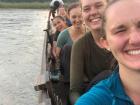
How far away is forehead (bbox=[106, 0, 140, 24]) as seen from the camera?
1338 millimetres

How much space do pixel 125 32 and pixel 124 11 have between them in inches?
2.4

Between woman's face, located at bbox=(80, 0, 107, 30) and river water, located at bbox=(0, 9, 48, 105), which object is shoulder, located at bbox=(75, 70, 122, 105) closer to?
woman's face, located at bbox=(80, 0, 107, 30)

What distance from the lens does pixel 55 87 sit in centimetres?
343

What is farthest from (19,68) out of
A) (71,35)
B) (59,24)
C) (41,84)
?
(41,84)

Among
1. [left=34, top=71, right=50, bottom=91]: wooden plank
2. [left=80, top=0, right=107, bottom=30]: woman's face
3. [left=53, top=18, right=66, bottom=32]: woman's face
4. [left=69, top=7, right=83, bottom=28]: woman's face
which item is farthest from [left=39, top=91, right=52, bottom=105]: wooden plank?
[left=53, top=18, right=66, bottom=32]: woman's face

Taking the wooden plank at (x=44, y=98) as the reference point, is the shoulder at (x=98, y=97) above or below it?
above

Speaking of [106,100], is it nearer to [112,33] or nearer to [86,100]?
[86,100]

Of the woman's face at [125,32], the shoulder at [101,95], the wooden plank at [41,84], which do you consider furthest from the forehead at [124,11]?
the wooden plank at [41,84]

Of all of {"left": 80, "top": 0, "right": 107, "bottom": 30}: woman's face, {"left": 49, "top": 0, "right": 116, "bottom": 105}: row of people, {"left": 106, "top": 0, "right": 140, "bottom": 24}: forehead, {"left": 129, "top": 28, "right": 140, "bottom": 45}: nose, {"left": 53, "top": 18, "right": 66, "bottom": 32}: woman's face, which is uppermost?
{"left": 106, "top": 0, "right": 140, "bottom": 24}: forehead

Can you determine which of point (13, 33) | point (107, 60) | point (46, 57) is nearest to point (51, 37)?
point (46, 57)

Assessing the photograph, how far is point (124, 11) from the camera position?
4.44 feet

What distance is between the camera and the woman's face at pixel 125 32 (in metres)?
1.33

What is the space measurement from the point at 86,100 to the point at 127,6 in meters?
0.30

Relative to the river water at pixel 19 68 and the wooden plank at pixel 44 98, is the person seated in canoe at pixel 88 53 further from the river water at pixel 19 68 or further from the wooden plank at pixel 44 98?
the river water at pixel 19 68
